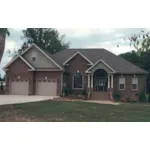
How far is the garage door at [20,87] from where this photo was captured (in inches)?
879

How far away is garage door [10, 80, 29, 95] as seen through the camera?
2232cm

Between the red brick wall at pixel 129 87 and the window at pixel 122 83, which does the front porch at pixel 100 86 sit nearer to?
the red brick wall at pixel 129 87

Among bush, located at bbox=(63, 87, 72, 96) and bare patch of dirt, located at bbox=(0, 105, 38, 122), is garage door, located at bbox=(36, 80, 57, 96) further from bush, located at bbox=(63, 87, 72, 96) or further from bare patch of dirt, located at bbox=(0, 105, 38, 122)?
bare patch of dirt, located at bbox=(0, 105, 38, 122)

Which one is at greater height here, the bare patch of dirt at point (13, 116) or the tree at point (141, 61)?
the tree at point (141, 61)

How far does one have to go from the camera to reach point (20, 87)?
2253 cm

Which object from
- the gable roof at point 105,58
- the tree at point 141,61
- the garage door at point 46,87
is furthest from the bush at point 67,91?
the tree at point 141,61

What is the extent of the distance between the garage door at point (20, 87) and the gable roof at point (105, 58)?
3561mm

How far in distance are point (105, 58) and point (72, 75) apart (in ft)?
12.1

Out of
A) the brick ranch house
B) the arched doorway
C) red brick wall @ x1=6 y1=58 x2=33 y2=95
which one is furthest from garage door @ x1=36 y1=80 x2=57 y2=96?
the arched doorway

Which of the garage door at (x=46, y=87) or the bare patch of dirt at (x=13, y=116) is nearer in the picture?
the bare patch of dirt at (x=13, y=116)

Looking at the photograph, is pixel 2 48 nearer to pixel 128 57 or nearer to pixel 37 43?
pixel 37 43
